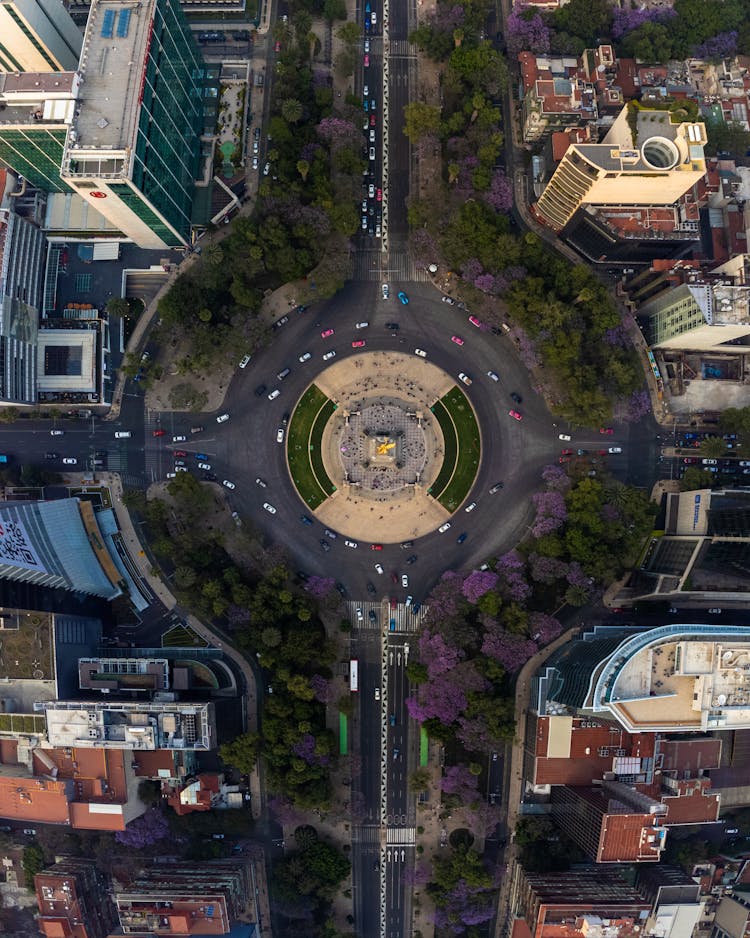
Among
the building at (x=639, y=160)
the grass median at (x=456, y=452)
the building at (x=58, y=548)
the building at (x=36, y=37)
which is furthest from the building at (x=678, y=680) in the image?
the building at (x=36, y=37)

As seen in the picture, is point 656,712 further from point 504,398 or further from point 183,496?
point 183,496

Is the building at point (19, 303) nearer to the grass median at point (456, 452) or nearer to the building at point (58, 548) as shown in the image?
the building at point (58, 548)

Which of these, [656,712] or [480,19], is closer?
[656,712]

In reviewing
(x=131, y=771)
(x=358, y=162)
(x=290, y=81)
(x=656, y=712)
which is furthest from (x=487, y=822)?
(x=290, y=81)

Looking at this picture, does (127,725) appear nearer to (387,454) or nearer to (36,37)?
(387,454)

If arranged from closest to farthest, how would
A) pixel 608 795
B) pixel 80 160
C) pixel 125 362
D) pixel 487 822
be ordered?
pixel 80 160 < pixel 608 795 < pixel 487 822 < pixel 125 362

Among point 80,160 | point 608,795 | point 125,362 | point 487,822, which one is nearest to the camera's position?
point 80,160

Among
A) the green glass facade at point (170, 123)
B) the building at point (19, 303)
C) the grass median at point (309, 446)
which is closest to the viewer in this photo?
the green glass facade at point (170, 123)
